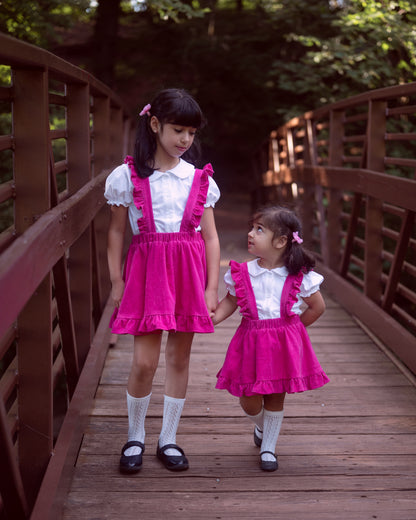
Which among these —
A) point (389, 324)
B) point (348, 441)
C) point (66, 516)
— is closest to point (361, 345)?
point (389, 324)

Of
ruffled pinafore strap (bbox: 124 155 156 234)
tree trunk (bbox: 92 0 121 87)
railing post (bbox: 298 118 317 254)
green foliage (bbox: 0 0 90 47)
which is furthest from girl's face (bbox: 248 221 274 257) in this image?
tree trunk (bbox: 92 0 121 87)

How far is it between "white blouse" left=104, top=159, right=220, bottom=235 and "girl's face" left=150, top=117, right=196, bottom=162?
97 mm

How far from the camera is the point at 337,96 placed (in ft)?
30.5

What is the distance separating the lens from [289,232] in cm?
263

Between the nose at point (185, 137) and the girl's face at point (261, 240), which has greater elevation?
the nose at point (185, 137)

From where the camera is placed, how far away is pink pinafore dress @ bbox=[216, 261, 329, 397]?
8.41ft

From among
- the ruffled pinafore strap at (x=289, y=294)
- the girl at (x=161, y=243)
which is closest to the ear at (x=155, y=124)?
the girl at (x=161, y=243)

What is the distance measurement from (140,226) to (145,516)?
1.06 meters

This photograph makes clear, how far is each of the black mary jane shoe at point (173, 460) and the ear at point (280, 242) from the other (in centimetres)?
92

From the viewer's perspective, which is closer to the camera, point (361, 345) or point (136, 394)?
point (136, 394)

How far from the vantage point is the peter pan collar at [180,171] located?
102 inches

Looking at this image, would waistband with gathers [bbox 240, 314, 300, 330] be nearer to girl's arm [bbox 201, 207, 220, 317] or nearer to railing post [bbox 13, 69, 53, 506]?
girl's arm [bbox 201, 207, 220, 317]

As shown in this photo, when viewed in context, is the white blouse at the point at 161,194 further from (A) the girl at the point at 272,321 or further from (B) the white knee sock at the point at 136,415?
(B) the white knee sock at the point at 136,415

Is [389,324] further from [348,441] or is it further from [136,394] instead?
[136,394]
